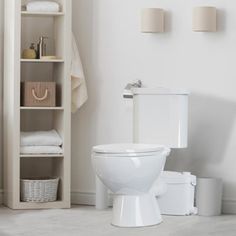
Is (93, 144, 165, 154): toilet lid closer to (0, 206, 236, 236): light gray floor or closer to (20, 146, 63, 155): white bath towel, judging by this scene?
(0, 206, 236, 236): light gray floor

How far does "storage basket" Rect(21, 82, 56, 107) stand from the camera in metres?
4.39

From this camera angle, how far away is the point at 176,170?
4492 mm

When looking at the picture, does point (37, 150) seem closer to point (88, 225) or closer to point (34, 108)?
point (34, 108)

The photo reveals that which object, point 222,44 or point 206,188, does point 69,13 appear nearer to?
point 222,44

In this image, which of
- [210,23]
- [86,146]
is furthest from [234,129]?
[86,146]

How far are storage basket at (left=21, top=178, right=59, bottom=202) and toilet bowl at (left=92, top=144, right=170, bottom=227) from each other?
2.28 ft

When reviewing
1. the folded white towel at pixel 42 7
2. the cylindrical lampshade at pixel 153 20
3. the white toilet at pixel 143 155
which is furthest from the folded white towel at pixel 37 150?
the cylindrical lampshade at pixel 153 20

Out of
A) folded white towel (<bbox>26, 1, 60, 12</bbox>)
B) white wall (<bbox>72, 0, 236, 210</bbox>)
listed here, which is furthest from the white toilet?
folded white towel (<bbox>26, 1, 60, 12</bbox>)

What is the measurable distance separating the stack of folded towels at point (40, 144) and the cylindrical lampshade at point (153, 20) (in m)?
0.96

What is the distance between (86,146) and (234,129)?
3.48 feet

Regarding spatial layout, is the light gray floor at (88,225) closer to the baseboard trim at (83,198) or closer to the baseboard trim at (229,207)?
the baseboard trim at (229,207)

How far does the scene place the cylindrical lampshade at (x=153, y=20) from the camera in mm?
4375

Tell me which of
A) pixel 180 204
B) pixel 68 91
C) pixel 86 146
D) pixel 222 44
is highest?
pixel 222 44

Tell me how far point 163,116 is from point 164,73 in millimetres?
421
